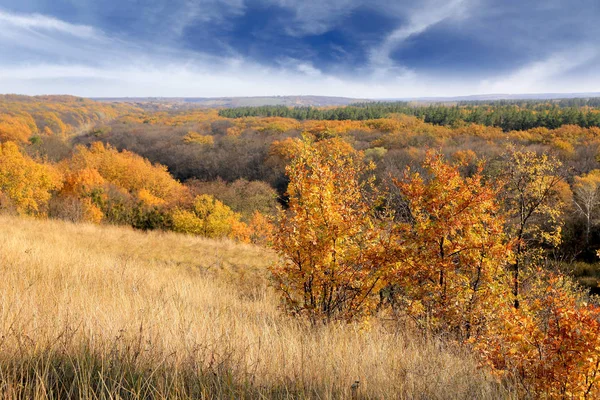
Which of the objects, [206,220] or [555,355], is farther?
[206,220]

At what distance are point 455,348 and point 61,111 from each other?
206 meters

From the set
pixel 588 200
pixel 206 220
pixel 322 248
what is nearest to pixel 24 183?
pixel 206 220

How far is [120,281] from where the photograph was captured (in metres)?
5.39

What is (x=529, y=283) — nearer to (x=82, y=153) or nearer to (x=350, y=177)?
(x=350, y=177)

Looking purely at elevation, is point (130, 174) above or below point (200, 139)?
below

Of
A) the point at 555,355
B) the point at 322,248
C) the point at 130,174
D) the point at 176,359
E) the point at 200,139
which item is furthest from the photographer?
the point at 200,139

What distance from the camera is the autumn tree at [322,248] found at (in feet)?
18.0

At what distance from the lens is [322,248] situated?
18.1ft

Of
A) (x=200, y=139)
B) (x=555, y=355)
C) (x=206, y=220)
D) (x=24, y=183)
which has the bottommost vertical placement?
(x=206, y=220)

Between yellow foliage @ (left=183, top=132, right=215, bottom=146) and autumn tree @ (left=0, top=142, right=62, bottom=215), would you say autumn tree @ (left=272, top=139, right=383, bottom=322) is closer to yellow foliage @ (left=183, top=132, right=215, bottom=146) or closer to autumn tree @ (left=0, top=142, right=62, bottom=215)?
autumn tree @ (left=0, top=142, right=62, bottom=215)

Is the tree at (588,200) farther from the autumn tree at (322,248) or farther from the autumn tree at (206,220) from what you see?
the autumn tree at (322,248)

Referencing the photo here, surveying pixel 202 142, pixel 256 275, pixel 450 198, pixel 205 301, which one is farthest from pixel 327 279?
pixel 202 142

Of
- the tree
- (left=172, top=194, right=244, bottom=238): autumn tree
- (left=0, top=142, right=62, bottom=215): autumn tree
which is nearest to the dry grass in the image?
(left=172, top=194, right=244, bottom=238): autumn tree

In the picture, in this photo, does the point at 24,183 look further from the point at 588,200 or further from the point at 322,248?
the point at 588,200
